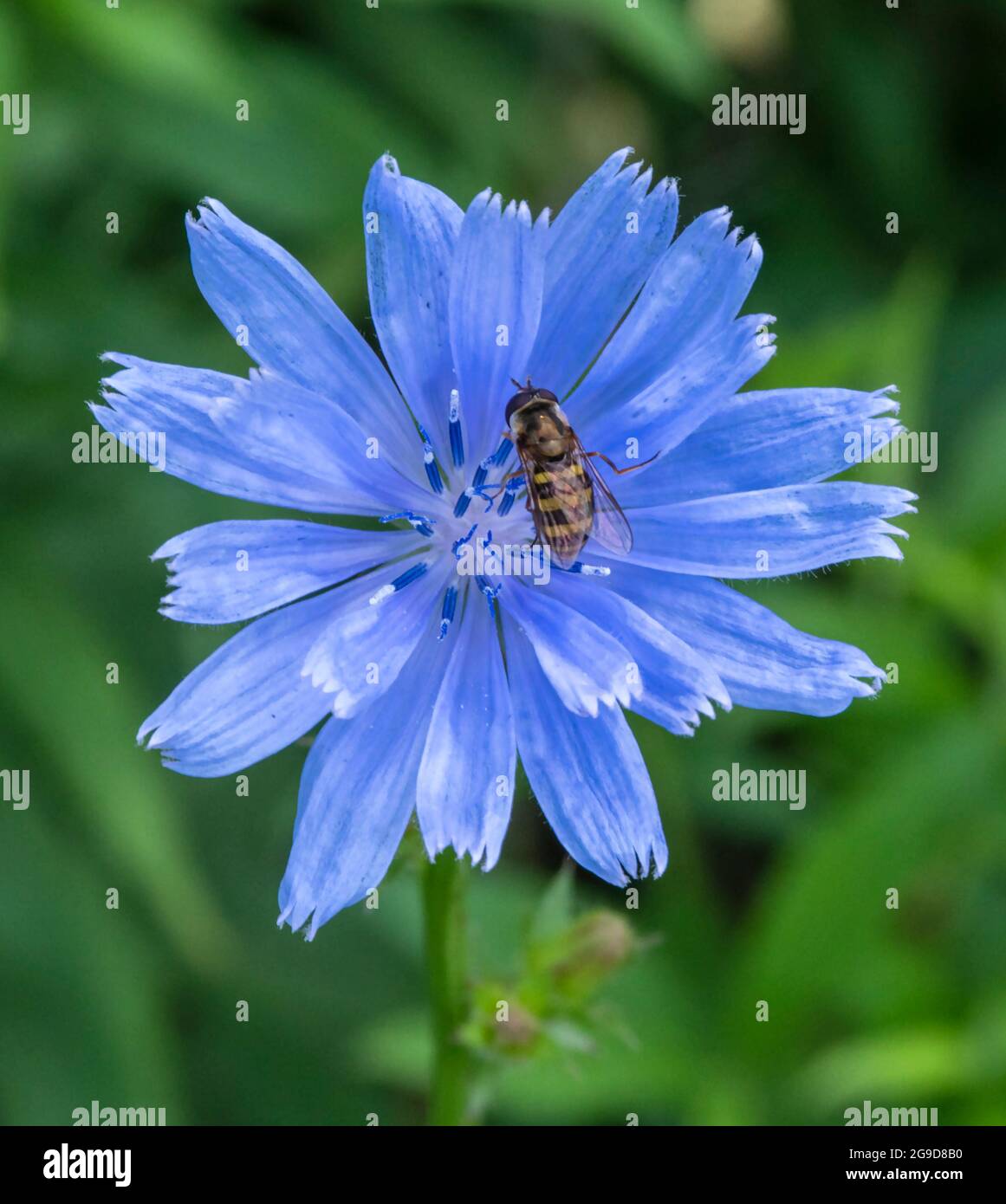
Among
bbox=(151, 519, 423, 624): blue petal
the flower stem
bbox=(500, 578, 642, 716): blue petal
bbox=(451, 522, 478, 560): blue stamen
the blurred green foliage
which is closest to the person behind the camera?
bbox=(151, 519, 423, 624): blue petal

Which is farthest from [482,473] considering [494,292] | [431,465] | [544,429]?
[494,292]

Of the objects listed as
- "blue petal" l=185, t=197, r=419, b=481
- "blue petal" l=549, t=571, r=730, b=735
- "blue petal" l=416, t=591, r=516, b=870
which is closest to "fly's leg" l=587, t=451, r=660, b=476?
"blue petal" l=549, t=571, r=730, b=735

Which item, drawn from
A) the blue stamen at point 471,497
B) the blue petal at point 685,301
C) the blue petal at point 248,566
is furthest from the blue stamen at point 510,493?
the blue petal at point 248,566

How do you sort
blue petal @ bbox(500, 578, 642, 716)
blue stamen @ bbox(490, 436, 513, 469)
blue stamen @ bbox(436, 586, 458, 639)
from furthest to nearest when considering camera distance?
blue stamen @ bbox(490, 436, 513, 469)
blue stamen @ bbox(436, 586, 458, 639)
blue petal @ bbox(500, 578, 642, 716)

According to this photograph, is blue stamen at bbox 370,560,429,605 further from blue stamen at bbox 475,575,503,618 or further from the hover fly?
the hover fly

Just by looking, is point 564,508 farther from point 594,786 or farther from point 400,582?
point 594,786

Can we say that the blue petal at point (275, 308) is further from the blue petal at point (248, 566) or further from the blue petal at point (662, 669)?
the blue petal at point (662, 669)
